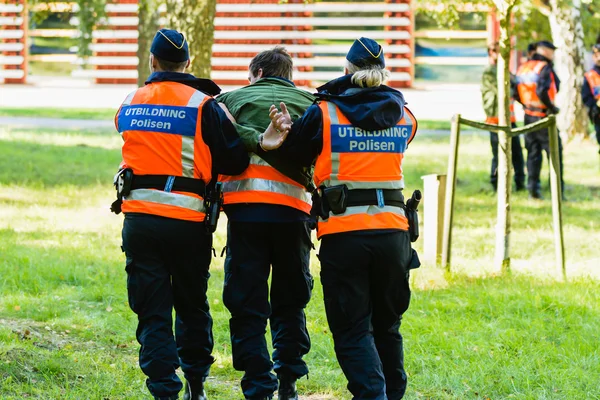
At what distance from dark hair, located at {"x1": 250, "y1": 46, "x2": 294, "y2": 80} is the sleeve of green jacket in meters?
8.36

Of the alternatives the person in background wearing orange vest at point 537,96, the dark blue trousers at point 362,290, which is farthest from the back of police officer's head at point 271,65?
the person in background wearing orange vest at point 537,96

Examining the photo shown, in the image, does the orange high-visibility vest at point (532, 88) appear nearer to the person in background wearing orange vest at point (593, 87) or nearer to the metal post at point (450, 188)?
the person in background wearing orange vest at point (593, 87)

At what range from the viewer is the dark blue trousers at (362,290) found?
456cm

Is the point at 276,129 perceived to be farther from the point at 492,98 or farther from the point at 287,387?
the point at 492,98

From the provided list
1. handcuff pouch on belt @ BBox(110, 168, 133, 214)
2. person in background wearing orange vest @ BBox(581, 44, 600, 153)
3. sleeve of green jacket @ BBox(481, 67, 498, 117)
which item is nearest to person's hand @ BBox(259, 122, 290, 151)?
handcuff pouch on belt @ BBox(110, 168, 133, 214)

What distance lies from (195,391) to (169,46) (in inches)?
72.7

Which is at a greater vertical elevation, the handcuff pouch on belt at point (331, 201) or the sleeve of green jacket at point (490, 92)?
the sleeve of green jacket at point (490, 92)

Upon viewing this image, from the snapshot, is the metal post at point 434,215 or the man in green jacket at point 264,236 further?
the metal post at point 434,215

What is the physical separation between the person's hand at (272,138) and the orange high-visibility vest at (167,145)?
0.31m

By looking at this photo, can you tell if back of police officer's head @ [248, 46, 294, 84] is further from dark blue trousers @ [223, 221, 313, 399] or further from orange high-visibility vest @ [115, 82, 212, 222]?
dark blue trousers @ [223, 221, 313, 399]

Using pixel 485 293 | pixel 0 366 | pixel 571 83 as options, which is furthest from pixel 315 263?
pixel 571 83

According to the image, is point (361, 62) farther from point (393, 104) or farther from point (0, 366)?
point (0, 366)

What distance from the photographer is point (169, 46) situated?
492cm

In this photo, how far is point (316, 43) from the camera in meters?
32.0
